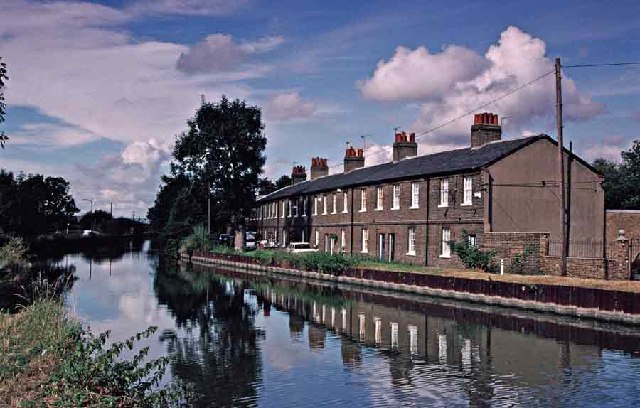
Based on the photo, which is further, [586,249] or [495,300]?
[586,249]

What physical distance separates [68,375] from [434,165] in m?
37.6

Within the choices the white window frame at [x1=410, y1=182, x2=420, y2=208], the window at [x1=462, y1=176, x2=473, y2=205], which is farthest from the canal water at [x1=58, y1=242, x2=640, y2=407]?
the white window frame at [x1=410, y1=182, x2=420, y2=208]

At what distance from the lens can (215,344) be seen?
2231cm

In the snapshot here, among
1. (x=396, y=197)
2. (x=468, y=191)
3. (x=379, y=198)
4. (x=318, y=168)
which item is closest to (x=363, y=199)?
(x=379, y=198)

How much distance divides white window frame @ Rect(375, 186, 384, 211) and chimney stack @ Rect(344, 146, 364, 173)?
14.7 meters

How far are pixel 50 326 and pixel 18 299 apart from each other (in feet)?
46.0

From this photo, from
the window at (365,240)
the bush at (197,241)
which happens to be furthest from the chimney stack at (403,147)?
the bush at (197,241)

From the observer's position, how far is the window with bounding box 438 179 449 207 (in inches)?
1702

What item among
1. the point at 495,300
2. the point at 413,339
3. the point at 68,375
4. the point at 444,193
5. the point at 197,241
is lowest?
the point at 413,339

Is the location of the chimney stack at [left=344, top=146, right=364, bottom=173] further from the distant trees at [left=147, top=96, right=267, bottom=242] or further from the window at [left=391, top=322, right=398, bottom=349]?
the window at [left=391, top=322, right=398, bottom=349]

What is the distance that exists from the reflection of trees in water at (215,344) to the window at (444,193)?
537 inches

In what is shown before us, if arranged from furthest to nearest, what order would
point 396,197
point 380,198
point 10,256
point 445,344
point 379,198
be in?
1. point 379,198
2. point 380,198
3. point 396,197
4. point 10,256
5. point 445,344

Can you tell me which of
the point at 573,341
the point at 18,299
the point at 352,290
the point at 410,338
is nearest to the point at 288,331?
the point at 410,338

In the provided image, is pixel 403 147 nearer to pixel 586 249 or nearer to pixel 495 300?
pixel 586 249
